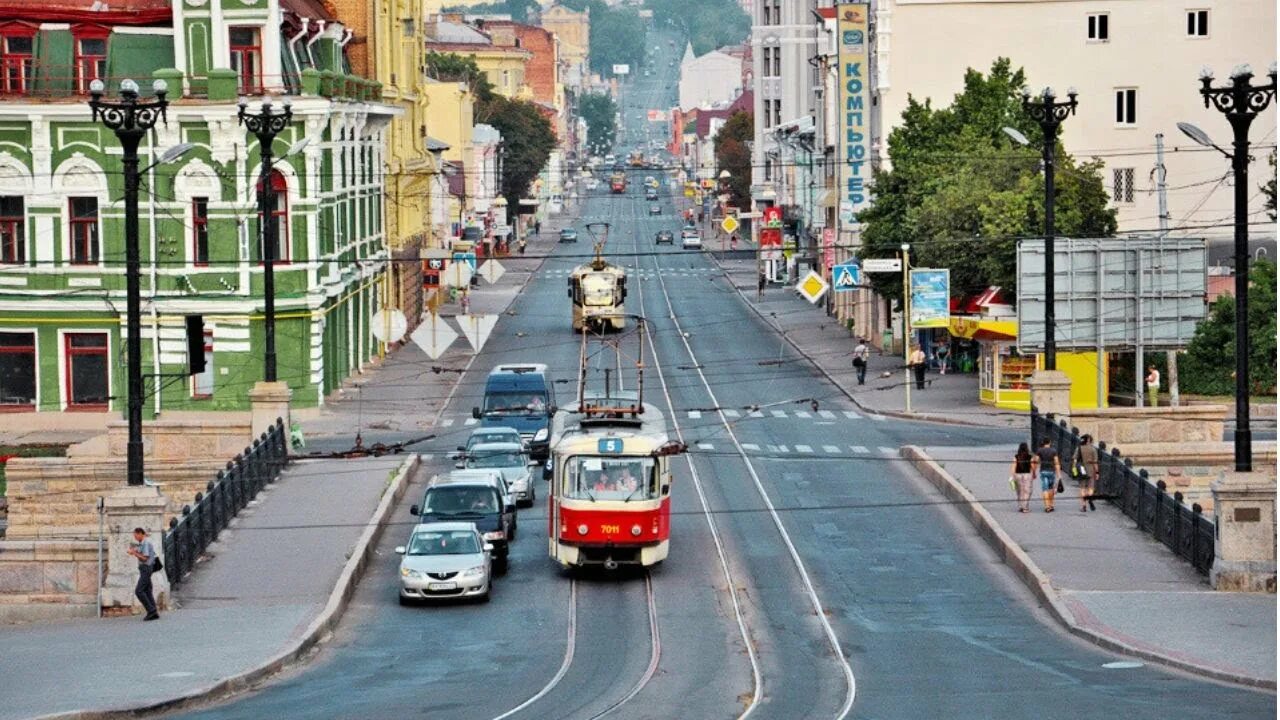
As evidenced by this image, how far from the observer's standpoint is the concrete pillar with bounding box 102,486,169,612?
3738cm

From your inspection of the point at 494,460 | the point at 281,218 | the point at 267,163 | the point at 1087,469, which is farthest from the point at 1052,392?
the point at 281,218

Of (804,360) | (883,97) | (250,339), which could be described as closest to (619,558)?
(250,339)

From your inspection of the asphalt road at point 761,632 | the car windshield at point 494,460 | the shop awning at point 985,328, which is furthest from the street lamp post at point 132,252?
the shop awning at point 985,328

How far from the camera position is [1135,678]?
3066cm

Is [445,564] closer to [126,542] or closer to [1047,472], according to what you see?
[126,542]

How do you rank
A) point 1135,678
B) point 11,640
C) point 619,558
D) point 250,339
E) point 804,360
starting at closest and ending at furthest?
1. point 1135,678
2. point 11,640
3. point 619,558
4. point 250,339
5. point 804,360

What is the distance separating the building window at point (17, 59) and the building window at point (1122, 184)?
144 ft

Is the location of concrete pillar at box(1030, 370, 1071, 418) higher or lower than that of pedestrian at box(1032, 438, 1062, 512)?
higher

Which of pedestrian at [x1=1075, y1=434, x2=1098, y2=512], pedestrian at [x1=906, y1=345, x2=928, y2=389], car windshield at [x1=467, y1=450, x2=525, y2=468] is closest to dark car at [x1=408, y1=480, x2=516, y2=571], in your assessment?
car windshield at [x1=467, y1=450, x2=525, y2=468]

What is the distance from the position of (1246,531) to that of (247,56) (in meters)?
40.1

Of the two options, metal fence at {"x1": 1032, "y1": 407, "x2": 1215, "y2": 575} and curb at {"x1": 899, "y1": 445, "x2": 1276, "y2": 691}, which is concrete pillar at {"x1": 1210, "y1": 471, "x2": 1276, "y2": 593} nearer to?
metal fence at {"x1": 1032, "y1": 407, "x2": 1215, "y2": 575}

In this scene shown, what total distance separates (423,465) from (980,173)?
27.1m

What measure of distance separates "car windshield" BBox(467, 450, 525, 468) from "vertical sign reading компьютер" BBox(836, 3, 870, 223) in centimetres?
4427

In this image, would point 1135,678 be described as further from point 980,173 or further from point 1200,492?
point 980,173
